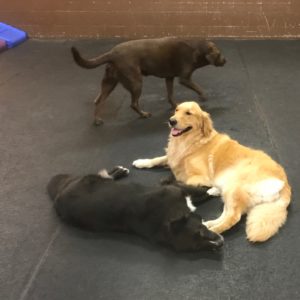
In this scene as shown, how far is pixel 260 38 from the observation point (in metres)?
5.54

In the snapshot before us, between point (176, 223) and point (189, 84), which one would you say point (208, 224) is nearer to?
point (176, 223)

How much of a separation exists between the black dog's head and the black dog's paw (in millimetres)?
795

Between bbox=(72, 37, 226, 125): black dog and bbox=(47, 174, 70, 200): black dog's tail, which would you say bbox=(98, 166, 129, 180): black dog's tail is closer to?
bbox=(47, 174, 70, 200): black dog's tail

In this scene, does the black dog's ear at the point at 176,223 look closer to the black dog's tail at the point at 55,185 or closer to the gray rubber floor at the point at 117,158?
the gray rubber floor at the point at 117,158

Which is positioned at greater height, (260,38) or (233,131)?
(233,131)

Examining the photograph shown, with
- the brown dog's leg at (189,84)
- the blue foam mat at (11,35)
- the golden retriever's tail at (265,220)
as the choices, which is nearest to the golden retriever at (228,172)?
the golden retriever's tail at (265,220)

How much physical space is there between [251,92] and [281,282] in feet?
8.00

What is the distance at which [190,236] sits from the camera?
6.69 ft

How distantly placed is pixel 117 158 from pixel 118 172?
0.27 m

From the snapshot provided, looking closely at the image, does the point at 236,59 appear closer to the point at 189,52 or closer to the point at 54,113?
the point at 189,52

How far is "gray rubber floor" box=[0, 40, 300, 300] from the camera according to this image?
1953 mm

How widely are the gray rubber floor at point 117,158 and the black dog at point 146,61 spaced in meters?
0.28

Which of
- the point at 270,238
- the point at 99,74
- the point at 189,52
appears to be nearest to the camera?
the point at 270,238

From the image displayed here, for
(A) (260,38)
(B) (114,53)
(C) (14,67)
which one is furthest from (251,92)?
(C) (14,67)
